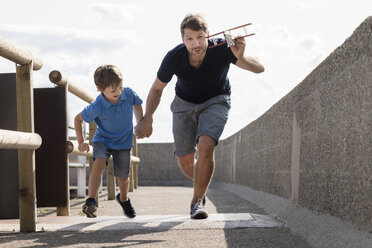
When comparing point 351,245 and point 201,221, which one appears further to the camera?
point 201,221

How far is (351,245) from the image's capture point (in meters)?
2.64

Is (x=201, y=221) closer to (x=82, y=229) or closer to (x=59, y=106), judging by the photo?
(x=82, y=229)

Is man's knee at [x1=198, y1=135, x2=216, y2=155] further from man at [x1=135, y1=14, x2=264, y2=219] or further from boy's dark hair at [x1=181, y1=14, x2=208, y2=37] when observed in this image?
boy's dark hair at [x1=181, y1=14, x2=208, y2=37]

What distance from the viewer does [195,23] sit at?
4.06 meters

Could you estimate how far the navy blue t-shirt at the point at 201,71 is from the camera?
428 cm

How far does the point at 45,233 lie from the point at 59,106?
52.7 inches

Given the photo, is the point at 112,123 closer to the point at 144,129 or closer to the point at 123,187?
the point at 144,129

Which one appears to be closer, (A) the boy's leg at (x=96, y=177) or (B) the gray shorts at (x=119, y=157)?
(A) the boy's leg at (x=96, y=177)

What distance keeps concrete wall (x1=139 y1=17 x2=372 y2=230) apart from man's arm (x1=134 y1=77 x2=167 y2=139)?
1.14 meters

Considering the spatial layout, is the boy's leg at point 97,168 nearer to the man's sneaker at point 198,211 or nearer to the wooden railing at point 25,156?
the wooden railing at point 25,156

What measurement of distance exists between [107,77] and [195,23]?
0.88 meters

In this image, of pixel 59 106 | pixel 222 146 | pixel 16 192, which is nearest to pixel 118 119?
pixel 59 106

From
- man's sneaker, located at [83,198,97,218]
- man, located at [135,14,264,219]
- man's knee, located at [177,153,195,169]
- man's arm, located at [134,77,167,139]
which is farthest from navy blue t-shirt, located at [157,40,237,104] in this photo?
man's sneaker, located at [83,198,97,218]

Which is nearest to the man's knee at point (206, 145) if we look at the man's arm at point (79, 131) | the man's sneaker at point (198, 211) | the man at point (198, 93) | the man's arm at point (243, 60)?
the man at point (198, 93)
